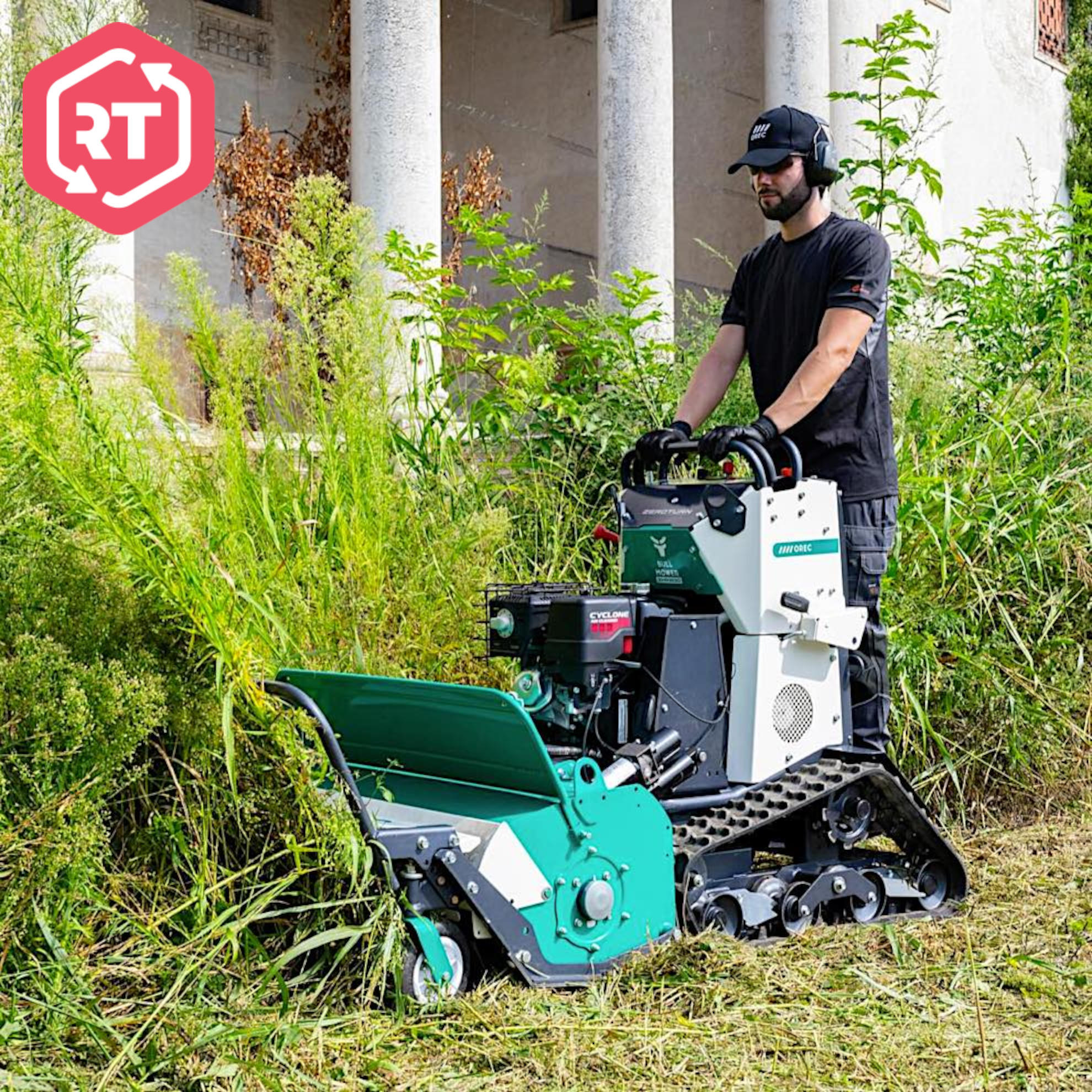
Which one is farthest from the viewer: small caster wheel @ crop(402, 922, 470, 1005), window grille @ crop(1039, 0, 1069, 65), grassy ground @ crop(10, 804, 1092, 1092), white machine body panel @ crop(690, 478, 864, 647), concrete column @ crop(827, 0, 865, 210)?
window grille @ crop(1039, 0, 1069, 65)

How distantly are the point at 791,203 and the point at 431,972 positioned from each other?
86.1 inches

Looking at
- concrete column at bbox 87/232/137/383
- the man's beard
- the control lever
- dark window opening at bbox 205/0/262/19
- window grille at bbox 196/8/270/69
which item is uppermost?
dark window opening at bbox 205/0/262/19

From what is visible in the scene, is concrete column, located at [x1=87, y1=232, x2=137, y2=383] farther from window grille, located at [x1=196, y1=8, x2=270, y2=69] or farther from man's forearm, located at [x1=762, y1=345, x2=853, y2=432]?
window grille, located at [x1=196, y1=8, x2=270, y2=69]

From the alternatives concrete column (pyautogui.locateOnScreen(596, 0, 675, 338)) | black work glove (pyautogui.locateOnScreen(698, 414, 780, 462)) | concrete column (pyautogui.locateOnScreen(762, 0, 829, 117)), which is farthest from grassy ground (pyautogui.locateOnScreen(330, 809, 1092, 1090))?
concrete column (pyautogui.locateOnScreen(762, 0, 829, 117))

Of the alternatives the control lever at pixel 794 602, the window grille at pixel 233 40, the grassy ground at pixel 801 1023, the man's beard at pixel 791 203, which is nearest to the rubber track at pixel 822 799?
the grassy ground at pixel 801 1023

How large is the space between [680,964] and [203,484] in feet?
5.18

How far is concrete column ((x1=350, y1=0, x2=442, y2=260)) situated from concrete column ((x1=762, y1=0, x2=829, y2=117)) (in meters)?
3.08

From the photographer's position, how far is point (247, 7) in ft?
40.5

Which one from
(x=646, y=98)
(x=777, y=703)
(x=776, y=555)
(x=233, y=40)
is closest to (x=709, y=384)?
(x=776, y=555)

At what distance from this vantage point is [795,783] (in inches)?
152

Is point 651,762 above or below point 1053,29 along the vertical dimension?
below

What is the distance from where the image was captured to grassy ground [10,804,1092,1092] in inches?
Result: 108

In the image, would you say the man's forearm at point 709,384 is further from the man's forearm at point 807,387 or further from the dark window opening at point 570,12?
the dark window opening at point 570,12

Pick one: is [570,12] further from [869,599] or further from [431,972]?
[431,972]
